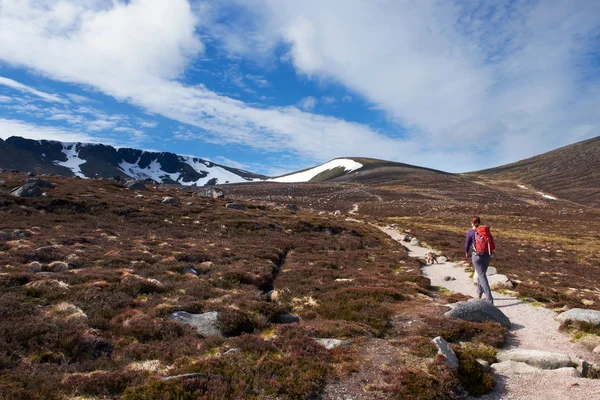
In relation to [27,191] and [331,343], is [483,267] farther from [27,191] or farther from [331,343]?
[27,191]

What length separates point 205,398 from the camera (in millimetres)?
7230

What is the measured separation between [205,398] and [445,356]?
6.41m

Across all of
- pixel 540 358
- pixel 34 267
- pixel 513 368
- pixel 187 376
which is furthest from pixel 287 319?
pixel 34 267

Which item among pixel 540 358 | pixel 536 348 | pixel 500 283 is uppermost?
pixel 500 283

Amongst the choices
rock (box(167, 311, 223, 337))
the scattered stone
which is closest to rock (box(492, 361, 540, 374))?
rock (box(167, 311, 223, 337))

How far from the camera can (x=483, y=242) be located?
14641 mm

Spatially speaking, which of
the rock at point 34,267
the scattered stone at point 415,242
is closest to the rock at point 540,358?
the rock at point 34,267

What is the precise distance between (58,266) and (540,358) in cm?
2108

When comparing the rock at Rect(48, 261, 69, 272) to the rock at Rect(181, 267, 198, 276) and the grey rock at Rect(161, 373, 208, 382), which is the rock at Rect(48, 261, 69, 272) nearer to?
the rock at Rect(181, 267, 198, 276)

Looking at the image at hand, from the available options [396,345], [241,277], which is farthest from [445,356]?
[241,277]

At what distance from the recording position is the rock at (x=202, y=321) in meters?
11.5

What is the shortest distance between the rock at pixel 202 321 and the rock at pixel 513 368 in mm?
8468

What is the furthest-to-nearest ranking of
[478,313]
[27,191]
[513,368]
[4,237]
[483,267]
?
[27,191], [4,237], [483,267], [478,313], [513,368]

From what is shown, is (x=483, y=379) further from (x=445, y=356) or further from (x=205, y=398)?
(x=205, y=398)
